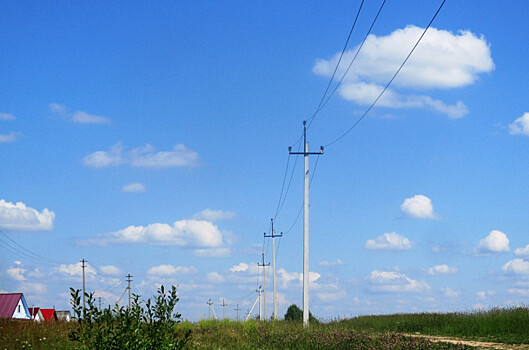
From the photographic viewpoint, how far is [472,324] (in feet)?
85.1

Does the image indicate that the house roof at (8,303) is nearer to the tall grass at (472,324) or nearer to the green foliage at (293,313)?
the green foliage at (293,313)

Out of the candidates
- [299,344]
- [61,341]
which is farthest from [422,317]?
[61,341]

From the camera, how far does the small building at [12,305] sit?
2265 inches

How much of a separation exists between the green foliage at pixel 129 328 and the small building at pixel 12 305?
5220cm

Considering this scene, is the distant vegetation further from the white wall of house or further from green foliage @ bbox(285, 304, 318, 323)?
the white wall of house

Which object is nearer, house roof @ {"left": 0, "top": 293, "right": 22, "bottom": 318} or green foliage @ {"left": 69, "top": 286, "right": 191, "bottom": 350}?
green foliage @ {"left": 69, "top": 286, "right": 191, "bottom": 350}

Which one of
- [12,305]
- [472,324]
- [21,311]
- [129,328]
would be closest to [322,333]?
[472,324]

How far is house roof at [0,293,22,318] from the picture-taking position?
57447 millimetres

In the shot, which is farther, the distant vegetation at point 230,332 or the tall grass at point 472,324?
the tall grass at point 472,324

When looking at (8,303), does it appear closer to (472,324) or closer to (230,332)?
(230,332)

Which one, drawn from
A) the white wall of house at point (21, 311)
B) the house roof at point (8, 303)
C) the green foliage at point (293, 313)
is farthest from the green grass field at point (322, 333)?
the white wall of house at point (21, 311)

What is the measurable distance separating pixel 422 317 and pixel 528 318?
7.43m

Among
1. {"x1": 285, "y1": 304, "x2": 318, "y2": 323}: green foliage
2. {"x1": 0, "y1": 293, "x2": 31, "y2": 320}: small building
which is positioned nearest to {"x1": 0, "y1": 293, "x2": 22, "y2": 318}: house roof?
{"x1": 0, "y1": 293, "x2": 31, "y2": 320}: small building

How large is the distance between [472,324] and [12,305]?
47.1 meters
